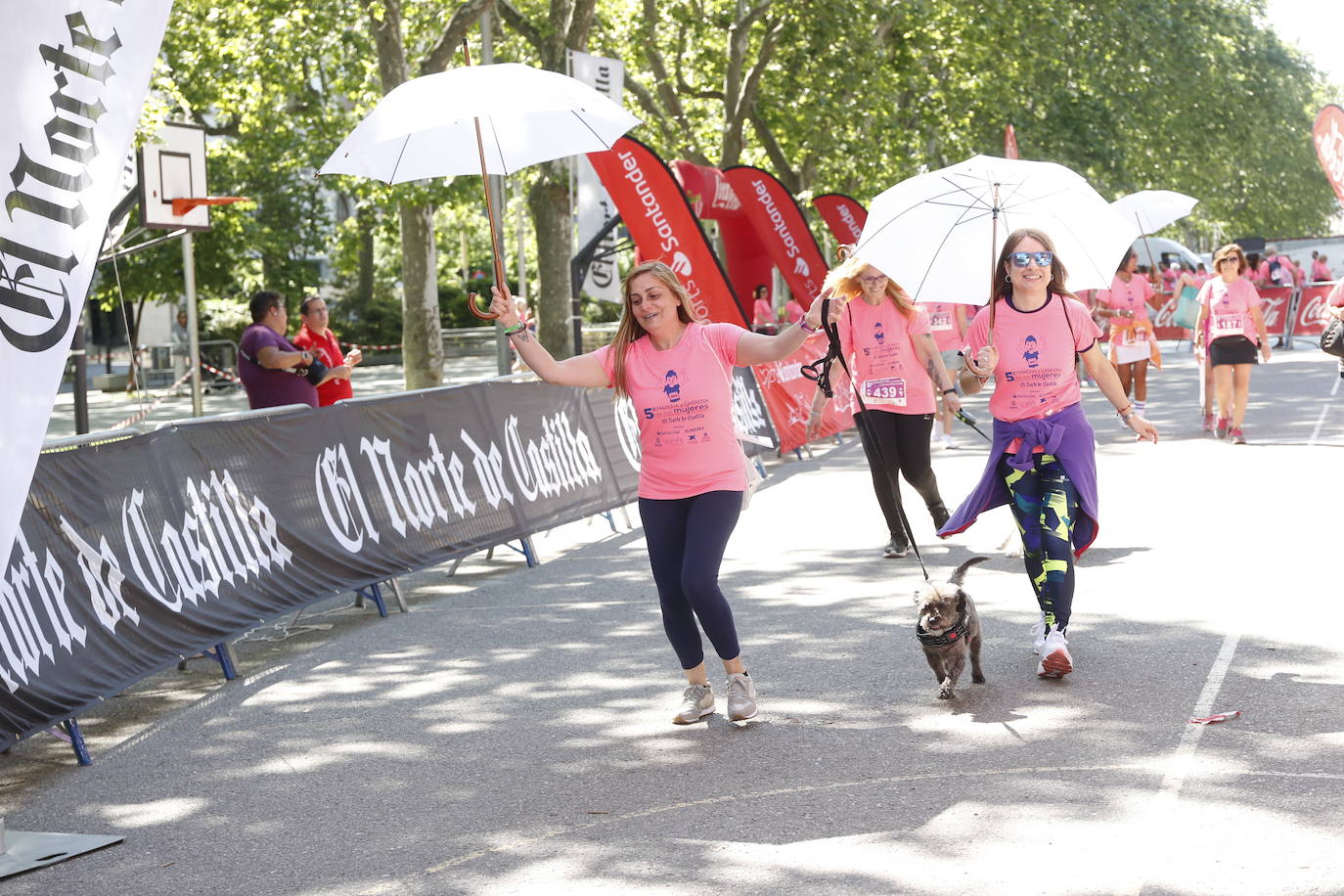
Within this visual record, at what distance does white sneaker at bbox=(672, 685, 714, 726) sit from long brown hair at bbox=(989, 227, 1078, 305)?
2.12 meters

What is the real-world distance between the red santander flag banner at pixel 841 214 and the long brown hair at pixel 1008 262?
2206 cm

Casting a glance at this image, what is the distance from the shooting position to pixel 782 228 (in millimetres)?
24438

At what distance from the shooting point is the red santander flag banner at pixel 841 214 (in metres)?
29.2

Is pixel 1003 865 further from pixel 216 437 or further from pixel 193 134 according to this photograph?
pixel 193 134

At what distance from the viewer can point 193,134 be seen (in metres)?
18.3

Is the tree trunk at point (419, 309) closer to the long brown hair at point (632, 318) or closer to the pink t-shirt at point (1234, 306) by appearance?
the pink t-shirt at point (1234, 306)

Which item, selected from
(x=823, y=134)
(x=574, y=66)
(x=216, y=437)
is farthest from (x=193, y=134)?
(x=823, y=134)

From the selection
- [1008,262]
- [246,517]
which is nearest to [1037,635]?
[1008,262]

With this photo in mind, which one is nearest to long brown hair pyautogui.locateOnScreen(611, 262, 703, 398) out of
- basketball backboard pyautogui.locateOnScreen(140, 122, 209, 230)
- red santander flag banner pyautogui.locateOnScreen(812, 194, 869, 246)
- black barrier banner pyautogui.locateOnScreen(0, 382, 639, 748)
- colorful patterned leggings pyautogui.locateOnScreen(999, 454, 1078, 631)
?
colorful patterned leggings pyautogui.locateOnScreen(999, 454, 1078, 631)

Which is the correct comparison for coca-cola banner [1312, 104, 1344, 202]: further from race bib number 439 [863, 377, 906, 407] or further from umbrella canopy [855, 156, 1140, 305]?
umbrella canopy [855, 156, 1140, 305]

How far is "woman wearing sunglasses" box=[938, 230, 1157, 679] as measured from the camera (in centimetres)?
709

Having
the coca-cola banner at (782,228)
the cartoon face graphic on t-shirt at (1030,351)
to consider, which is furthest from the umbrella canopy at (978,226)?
the coca-cola banner at (782,228)

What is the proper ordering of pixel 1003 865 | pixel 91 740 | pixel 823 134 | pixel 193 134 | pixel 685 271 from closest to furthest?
1. pixel 1003 865
2. pixel 91 740
3. pixel 685 271
4. pixel 193 134
5. pixel 823 134

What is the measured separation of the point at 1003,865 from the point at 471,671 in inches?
150
